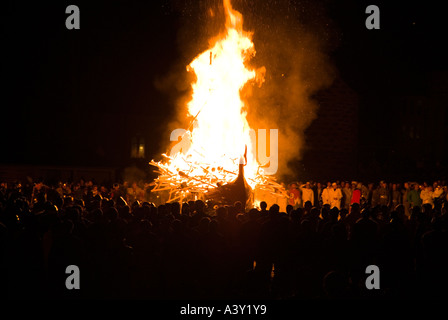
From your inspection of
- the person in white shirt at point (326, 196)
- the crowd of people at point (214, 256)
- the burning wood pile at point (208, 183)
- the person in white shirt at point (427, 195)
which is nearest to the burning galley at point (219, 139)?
the burning wood pile at point (208, 183)

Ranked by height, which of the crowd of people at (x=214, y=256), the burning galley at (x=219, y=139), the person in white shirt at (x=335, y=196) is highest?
the burning galley at (x=219, y=139)

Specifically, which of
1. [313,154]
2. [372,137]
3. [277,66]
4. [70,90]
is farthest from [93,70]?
[372,137]

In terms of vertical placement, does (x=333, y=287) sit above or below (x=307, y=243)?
below

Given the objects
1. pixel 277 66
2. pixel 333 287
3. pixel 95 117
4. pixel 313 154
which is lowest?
pixel 333 287

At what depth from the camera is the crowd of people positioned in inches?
317

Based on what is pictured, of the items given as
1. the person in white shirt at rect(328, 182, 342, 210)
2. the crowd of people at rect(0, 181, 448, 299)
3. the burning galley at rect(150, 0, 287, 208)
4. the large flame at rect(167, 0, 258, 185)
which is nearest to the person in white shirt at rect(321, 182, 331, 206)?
the person in white shirt at rect(328, 182, 342, 210)

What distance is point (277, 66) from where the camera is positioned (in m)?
31.2

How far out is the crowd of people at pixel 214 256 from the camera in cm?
806

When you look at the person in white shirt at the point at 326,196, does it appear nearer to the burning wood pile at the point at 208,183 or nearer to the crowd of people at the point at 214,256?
the burning wood pile at the point at 208,183

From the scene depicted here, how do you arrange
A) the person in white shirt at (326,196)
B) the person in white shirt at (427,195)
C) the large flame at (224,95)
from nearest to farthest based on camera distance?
1. the large flame at (224,95)
2. the person in white shirt at (427,195)
3. the person in white shirt at (326,196)

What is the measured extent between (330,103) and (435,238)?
931 inches

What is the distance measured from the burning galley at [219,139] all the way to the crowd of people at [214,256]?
6.16 meters

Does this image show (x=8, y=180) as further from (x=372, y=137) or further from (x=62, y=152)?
(x=372, y=137)

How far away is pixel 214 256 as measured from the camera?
8.72 m
